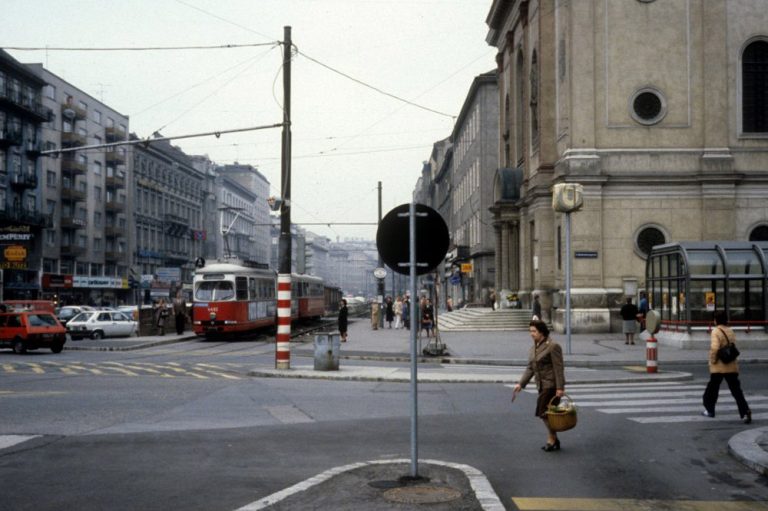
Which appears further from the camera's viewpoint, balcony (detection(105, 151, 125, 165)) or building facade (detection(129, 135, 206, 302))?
building facade (detection(129, 135, 206, 302))

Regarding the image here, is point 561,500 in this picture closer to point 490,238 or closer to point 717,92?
point 717,92

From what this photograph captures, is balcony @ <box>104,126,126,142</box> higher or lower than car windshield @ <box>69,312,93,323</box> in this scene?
higher

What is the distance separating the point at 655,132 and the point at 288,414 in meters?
27.4

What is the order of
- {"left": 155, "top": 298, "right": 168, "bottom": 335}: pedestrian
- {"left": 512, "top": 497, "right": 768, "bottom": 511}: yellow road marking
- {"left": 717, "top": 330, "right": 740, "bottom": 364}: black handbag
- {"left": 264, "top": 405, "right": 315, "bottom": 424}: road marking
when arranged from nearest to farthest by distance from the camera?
{"left": 512, "top": 497, "right": 768, "bottom": 511}: yellow road marking < {"left": 717, "top": 330, "right": 740, "bottom": 364}: black handbag < {"left": 264, "top": 405, "right": 315, "bottom": 424}: road marking < {"left": 155, "top": 298, "right": 168, "bottom": 335}: pedestrian

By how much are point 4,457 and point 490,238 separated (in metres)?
57.9

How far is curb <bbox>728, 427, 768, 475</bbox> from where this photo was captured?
381 inches

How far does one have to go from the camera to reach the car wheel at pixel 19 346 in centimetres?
3097

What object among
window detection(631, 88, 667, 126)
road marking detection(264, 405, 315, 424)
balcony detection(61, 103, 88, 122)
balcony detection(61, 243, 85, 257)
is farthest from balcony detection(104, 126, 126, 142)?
road marking detection(264, 405, 315, 424)

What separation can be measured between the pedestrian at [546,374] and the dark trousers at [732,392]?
11.5 ft

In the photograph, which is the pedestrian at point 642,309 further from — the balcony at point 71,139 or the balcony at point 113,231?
the balcony at point 113,231

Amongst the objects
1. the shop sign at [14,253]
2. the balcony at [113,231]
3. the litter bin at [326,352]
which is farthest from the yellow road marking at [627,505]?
the balcony at [113,231]

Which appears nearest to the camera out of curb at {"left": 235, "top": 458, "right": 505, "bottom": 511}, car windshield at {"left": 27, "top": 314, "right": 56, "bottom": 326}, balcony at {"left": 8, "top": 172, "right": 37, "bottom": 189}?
curb at {"left": 235, "top": 458, "right": 505, "bottom": 511}

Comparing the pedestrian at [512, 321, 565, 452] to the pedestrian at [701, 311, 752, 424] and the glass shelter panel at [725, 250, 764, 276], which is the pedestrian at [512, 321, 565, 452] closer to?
the pedestrian at [701, 311, 752, 424]

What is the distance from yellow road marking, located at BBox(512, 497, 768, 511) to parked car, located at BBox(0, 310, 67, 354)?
26.2 metres
